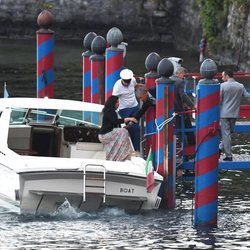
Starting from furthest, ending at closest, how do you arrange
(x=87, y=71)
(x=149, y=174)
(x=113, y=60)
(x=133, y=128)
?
(x=87, y=71), (x=113, y=60), (x=133, y=128), (x=149, y=174)

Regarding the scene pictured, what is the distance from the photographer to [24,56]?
4403cm

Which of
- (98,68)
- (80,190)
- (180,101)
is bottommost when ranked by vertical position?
(80,190)

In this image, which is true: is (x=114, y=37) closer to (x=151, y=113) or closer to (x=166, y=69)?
(x=151, y=113)

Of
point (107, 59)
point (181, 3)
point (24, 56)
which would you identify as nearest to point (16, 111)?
point (107, 59)

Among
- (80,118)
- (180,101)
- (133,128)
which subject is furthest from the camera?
(80,118)

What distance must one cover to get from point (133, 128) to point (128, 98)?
0.51m

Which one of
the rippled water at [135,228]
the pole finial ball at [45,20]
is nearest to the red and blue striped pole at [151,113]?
the rippled water at [135,228]

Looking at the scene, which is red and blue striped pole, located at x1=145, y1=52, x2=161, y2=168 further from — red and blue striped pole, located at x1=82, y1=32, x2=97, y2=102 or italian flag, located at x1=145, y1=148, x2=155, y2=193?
red and blue striped pole, located at x1=82, y1=32, x2=97, y2=102

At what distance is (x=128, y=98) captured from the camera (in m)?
21.8

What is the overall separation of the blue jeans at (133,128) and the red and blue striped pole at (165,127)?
116cm

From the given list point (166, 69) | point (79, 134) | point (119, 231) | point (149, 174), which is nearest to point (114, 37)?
point (79, 134)

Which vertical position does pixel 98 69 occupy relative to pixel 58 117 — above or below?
above

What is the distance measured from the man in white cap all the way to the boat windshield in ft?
1.43

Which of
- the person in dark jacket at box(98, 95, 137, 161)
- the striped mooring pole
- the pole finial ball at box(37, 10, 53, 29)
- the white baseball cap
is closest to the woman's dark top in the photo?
the person in dark jacket at box(98, 95, 137, 161)
